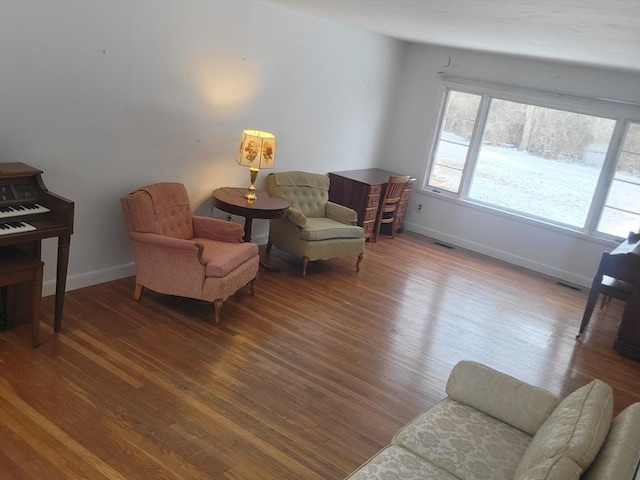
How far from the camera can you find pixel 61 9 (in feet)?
11.0

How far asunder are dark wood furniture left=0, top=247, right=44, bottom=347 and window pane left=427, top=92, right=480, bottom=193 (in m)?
5.44

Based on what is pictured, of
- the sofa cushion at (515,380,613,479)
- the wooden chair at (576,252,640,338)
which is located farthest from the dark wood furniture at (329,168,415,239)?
the sofa cushion at (515,380,613,479)

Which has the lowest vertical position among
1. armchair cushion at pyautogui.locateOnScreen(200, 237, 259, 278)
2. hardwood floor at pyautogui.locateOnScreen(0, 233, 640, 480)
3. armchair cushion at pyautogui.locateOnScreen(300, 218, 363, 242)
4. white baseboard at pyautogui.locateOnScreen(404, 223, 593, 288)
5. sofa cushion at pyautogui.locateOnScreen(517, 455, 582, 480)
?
hardwood floor at pyautogui.locateOnScreen(0, 233, 640, 480)

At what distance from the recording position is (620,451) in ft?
5.82

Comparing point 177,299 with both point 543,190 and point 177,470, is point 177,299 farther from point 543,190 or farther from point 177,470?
point 543,190

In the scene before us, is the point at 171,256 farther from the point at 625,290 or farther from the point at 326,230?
the point at 625,290

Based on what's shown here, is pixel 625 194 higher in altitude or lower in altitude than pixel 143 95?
lower

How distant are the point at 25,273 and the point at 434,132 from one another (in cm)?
551

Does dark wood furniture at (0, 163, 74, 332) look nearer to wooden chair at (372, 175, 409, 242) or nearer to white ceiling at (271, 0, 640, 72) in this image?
white ceiling at (271, 0, 640, 72)

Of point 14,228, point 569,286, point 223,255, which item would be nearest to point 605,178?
point 569,286

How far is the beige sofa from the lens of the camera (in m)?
1.78

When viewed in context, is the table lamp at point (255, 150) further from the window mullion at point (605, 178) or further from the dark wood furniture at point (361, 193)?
the window mullion at point (605, 178)

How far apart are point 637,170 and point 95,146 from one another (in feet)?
18.0

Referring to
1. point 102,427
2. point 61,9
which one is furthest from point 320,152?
point 102,427
